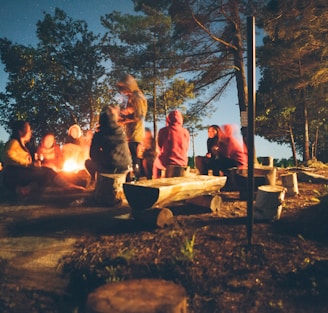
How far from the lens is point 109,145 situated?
7.03 m

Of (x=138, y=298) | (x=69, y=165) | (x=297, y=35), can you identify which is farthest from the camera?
(x=297, y=35)

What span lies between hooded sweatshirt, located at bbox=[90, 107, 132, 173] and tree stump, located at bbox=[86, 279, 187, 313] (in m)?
4.28

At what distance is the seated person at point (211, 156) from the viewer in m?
8.66

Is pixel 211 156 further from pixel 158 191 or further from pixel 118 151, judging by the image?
pixel 158 191

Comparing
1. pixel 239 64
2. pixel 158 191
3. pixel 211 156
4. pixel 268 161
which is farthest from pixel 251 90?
pixel 239 64

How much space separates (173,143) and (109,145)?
159cm

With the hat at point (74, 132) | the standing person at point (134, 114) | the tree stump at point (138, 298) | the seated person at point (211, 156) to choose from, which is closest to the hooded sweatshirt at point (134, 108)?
the standing person at point (134, 114)

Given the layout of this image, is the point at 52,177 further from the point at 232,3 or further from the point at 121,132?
the point at 232,3

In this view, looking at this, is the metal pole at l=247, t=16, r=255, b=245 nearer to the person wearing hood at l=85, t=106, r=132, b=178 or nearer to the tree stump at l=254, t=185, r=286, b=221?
the tree stump at l=254, t=185, r=286, b=221

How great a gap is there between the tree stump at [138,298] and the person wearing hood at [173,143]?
4.76 metres

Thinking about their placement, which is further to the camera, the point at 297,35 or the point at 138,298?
the point at 297,35

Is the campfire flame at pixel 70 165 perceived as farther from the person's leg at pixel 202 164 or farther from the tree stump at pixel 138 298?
the tree stump at pixel 138 298

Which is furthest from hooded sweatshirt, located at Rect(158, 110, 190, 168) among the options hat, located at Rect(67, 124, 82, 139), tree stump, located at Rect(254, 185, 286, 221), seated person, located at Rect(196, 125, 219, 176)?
hat, located at Rect(67, 124, 82, 139)

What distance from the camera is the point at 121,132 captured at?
7.13 meters
